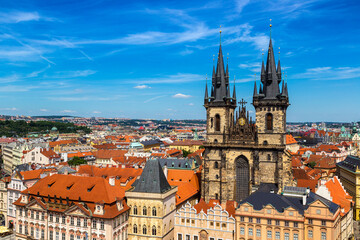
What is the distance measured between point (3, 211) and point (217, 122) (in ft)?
196

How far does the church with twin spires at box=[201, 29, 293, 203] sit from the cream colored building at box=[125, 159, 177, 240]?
2032 centimetres

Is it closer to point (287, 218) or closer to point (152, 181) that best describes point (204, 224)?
point (152, 181)

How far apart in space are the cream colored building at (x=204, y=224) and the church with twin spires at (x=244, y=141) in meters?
18.3

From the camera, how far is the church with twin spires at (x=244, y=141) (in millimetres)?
74750

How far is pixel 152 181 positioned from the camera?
63625 millimetres

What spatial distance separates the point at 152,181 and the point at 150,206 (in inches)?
189

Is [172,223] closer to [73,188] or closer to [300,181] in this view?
[73,188]

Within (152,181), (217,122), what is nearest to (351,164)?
(217,122)

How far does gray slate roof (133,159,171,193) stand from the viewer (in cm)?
6278

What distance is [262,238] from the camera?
55.5 meters

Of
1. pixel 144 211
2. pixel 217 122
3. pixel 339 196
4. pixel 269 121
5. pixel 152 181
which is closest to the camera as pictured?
pixel 144 211

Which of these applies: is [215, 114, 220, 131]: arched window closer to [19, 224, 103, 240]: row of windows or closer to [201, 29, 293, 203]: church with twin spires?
[201, 29, 293, 203]: church with twin spires

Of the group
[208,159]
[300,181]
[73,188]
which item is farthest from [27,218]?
[300,181]

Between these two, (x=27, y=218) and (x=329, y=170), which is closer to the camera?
(x=27, y=218)
